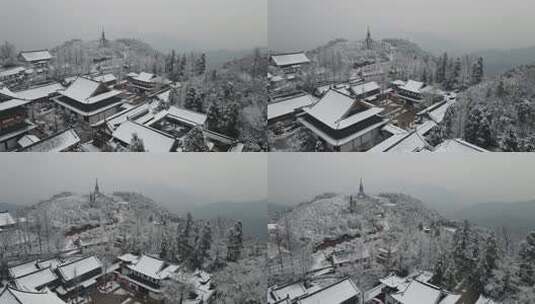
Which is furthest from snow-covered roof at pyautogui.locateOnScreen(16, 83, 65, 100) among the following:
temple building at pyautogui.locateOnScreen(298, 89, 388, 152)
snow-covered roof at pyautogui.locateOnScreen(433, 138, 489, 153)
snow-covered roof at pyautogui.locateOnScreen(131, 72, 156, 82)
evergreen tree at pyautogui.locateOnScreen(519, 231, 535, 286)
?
evergreen tree at pyautogui.locateOnScreen(519, 231, 535, 286)

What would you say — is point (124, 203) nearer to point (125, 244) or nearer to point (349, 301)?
point (125, 244)

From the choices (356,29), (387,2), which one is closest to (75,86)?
(356,29)

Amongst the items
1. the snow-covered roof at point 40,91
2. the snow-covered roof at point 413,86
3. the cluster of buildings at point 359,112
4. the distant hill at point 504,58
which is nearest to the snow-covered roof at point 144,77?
the snow-covered roof at point 40,91

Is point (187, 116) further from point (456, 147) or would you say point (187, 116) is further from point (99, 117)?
point (456, 147)

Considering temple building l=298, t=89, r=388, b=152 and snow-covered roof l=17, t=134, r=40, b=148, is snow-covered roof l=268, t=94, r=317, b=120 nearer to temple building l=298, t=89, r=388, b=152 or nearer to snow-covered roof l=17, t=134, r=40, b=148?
temple building l=298, t=89, r=388, b=152

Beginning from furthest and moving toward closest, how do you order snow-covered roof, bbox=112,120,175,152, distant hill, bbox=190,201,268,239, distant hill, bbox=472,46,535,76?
distant hill, bbox=190,201,268,239, snow-covered roof, bbox=112,120,175,152, distant hill, bbox=472,46,535,76

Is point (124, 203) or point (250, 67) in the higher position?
point (250, 67)

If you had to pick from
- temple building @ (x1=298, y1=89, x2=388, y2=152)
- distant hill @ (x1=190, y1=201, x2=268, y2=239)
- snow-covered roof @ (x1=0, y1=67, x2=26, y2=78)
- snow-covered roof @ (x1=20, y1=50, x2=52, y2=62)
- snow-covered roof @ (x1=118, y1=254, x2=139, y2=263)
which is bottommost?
snow-covered roof @ (x1=118, y1=254, x2=139, y2=263)
